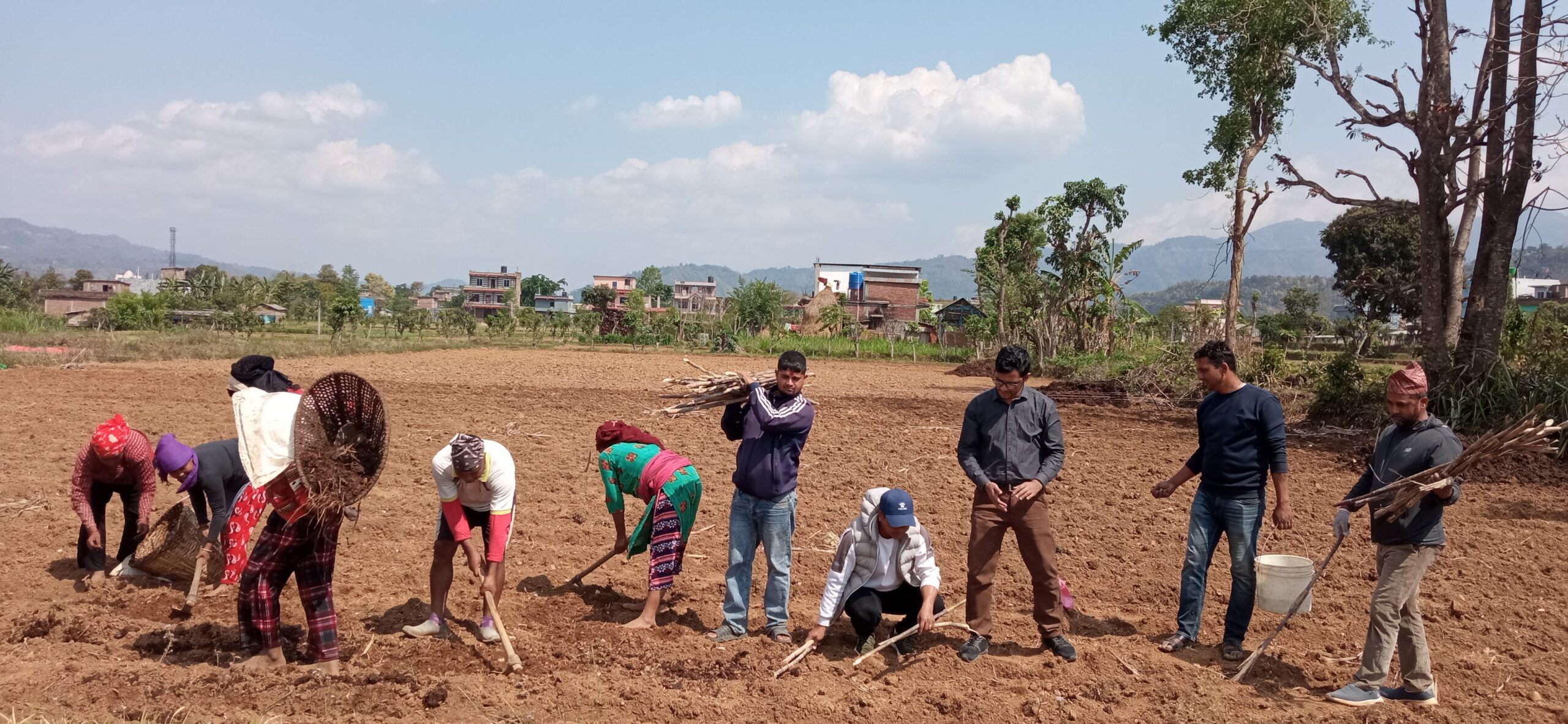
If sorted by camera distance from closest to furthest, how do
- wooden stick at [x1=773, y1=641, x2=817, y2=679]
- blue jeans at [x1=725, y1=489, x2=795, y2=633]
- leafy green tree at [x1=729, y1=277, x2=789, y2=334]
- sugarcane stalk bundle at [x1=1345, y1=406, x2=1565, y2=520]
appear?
sugarcane stalk bundle at [x1=1345, y1=406, x2=1565, y2=520]
wooden stick at [x1=773, y1=641, x2=817, y2=679]
blue jeans at [x1=725, y1=489, x2=795, y2=633]
leafy green tree at [x1=729, y1=277, x2=789, y2=334]

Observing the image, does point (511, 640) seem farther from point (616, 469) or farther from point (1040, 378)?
point (1040, 378)

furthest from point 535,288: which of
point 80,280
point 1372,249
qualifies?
point 1372,249

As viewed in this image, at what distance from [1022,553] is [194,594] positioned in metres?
4.53

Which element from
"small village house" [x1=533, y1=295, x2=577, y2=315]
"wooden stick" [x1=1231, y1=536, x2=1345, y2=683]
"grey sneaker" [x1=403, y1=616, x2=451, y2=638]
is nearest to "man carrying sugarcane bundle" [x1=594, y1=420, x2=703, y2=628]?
"grey sneaker" [x1=403, y1=616, x2=451, y2=638]

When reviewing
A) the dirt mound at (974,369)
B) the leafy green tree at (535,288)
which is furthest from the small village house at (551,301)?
the dirt mound at (974,369)

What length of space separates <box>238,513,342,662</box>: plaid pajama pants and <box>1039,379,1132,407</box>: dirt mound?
14.3 meters

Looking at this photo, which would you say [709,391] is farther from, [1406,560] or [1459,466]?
[1459,466]

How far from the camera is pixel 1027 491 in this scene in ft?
16.0

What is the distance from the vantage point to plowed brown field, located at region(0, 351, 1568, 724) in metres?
4.33

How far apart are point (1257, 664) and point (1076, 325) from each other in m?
23.5

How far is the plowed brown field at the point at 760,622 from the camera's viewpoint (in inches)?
171

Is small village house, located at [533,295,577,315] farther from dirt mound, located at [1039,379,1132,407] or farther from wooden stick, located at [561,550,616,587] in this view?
wooden stick, located at [561,550,616,587]

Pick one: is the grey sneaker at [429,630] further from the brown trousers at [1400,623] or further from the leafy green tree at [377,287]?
the leafy green tree at [377,287]

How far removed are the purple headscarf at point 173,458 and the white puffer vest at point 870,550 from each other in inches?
150
